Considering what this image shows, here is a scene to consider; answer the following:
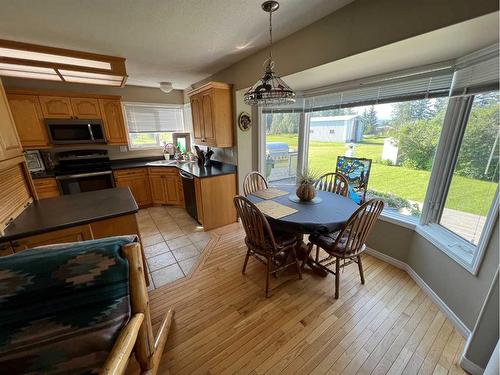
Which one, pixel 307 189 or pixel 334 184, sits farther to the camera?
pixel 334 184

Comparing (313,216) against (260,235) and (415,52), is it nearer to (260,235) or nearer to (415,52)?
(260,235)

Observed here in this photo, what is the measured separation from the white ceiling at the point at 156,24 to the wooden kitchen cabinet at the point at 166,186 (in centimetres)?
198

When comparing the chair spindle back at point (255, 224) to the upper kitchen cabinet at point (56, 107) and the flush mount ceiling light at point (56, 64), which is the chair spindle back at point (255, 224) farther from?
the upper kitchen cabinet at point (56, 107)

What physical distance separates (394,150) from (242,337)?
2412mm

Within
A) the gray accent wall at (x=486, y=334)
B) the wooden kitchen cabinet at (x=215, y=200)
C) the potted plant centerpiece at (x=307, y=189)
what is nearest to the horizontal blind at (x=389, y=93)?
the potted plant centerpiece at (x=307, y=189)

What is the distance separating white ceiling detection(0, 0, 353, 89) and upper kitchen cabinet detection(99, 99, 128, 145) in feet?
4.72

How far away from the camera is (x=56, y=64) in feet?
5.39

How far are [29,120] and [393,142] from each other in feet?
16.5

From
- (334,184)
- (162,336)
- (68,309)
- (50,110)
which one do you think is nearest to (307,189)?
(334,184)

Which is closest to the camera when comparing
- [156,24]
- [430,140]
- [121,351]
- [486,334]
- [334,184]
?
[121,351]

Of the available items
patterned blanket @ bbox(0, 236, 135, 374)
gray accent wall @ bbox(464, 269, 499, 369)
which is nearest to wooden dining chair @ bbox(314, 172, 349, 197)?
gray accent wall @ bbox(464, 269, 499, 369)

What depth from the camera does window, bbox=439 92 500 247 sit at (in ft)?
4.98

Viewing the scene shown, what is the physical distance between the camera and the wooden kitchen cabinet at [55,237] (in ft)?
4.57

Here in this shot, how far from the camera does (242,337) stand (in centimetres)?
154
